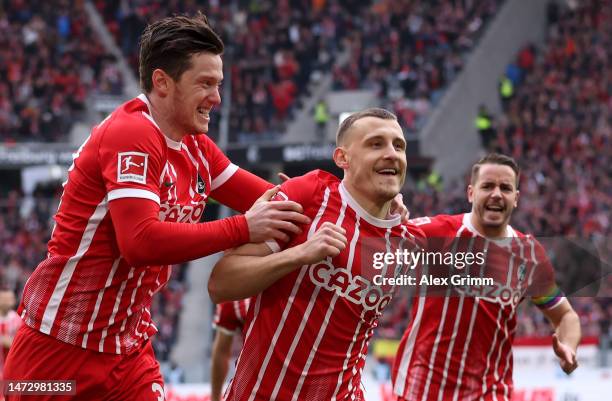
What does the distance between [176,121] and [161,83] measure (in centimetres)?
18

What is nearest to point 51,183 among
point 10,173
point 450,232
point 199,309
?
point 10,173

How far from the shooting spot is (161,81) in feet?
14.3

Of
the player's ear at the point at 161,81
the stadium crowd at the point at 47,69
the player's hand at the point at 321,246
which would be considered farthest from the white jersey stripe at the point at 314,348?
the stadium crowd at the point at 47,69

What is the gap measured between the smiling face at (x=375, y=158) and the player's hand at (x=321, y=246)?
0.35 m

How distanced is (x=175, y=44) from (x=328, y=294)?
1268 millimetres

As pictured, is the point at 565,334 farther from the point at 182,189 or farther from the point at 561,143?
the point at 561,143

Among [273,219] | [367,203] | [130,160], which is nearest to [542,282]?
[367,203]

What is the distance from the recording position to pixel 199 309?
20875 millimetres

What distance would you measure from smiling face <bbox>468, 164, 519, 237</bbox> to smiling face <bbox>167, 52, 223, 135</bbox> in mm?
2249

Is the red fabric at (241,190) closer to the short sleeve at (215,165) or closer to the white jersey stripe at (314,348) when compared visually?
the short sleeve at (215,165)

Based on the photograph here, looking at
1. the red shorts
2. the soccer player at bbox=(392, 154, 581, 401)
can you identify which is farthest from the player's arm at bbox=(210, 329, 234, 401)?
the red shorts

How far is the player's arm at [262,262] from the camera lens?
406 centimetres

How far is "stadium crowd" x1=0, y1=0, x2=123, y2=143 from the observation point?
24922 millimetres

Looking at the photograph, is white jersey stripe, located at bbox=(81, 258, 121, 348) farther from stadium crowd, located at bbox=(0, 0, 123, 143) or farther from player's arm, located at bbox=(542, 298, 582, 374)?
stadium crowd, located at bbox=(0, 0, 123, 143)
